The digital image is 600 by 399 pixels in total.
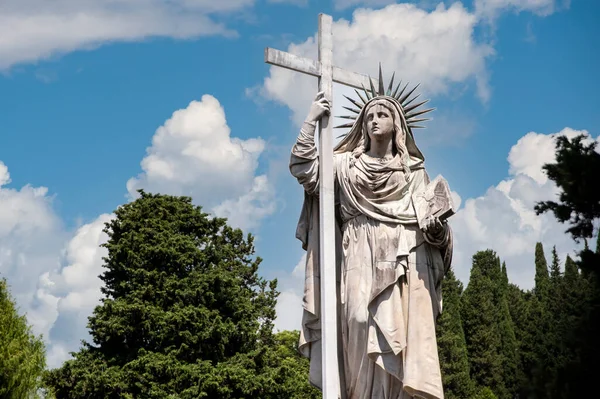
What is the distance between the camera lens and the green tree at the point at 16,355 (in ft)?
78.3

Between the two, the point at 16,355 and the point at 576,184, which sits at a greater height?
the point at 16,355

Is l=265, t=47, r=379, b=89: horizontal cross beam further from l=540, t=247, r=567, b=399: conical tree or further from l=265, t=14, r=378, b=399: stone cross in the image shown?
l=540, t=247, r=567, b=399: conical tree

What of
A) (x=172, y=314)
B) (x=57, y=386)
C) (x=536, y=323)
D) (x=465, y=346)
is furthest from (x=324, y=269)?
(x=465, y=346)

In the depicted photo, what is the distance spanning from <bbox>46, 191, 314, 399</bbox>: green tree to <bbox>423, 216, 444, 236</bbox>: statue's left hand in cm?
2105

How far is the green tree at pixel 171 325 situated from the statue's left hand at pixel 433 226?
69.1ft

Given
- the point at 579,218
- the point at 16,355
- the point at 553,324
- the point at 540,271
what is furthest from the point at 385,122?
the point at 540,271

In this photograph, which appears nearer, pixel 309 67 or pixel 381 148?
pixel 309 67

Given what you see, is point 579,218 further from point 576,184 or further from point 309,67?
point 309,67

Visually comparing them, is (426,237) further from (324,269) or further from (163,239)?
(163,239)

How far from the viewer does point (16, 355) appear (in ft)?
79.5

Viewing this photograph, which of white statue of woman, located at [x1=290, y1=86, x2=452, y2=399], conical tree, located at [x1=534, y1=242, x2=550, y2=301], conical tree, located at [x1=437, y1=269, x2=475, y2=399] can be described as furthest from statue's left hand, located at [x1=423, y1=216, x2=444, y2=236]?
conical tree, located at [x1=534, y1=242, x2=550, y2=301]

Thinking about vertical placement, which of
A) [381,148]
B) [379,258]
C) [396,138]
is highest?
[396,138]

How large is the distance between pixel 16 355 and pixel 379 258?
16109 millimetres

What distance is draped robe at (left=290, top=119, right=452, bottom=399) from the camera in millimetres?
10445
